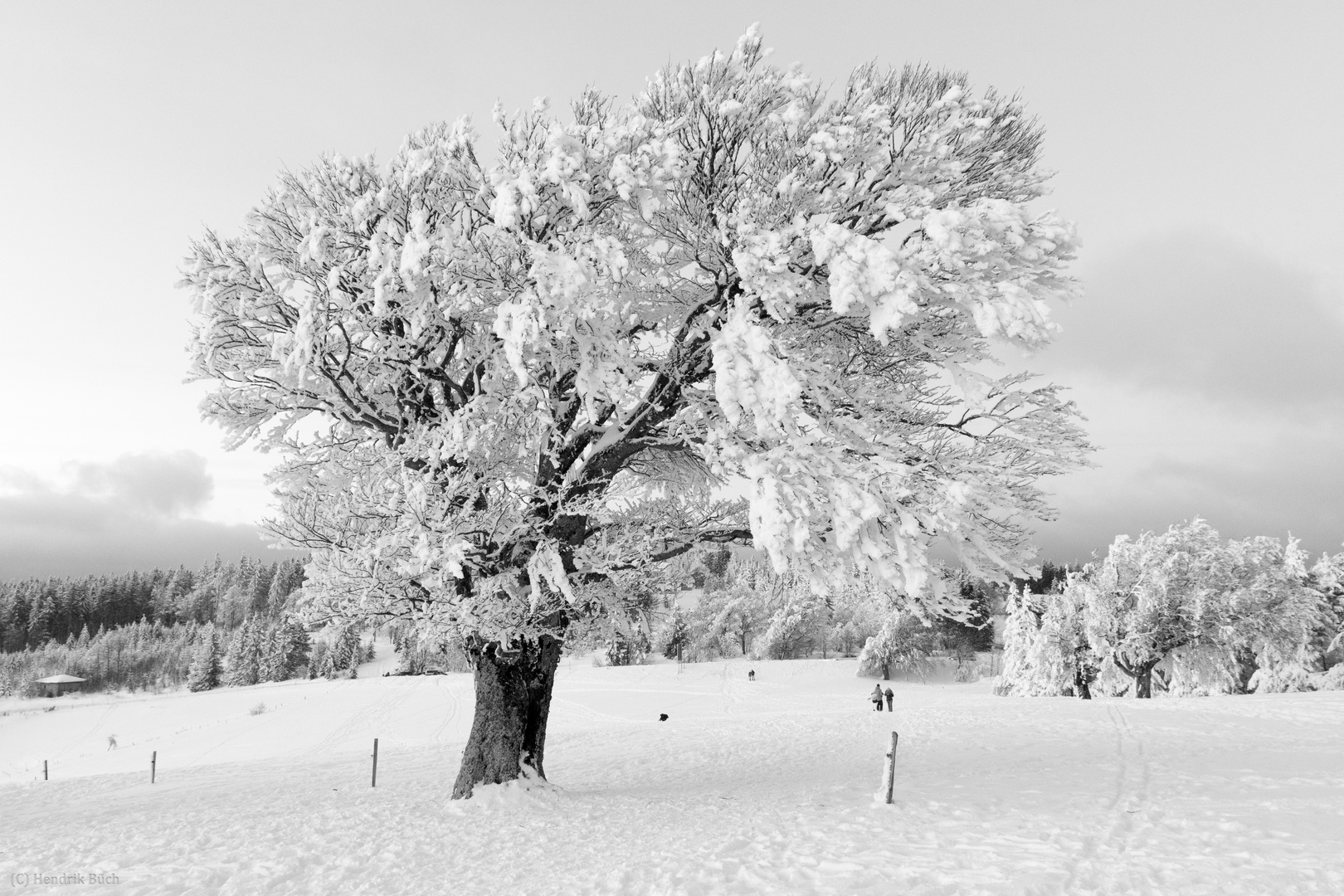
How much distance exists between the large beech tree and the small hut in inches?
4464

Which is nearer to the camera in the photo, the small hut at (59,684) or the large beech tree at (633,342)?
the large beech tree at (633,342)

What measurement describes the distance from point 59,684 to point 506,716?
117 m

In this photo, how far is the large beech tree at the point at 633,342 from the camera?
23.0 ft

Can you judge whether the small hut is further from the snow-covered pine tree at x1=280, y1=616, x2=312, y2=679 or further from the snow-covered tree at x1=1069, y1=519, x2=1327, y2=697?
the snow-covered tree at x1=1069, y1=519, x2=1327, y2=697

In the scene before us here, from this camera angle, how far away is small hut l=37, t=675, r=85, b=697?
296ft

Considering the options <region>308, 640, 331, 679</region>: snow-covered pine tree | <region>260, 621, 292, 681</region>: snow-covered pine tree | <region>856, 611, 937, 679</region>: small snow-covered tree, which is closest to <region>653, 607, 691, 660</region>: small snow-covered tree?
<region>856, 611, 937, 679</region>: small snow-covered tree

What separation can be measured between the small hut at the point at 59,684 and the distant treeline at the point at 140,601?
24729 mm

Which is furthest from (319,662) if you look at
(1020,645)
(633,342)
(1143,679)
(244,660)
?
(633,342)

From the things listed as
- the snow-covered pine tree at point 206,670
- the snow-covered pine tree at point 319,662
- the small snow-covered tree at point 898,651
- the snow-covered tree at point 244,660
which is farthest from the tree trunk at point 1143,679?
the snow-covered pine tree at point 206,670

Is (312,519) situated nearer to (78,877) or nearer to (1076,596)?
(78,877)

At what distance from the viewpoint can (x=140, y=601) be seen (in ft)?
466

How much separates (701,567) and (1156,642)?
31.2 metres

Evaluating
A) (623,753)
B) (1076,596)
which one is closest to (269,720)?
(623,753)

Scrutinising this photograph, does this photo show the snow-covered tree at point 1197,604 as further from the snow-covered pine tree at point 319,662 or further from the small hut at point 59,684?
the small hut at point 59,684
